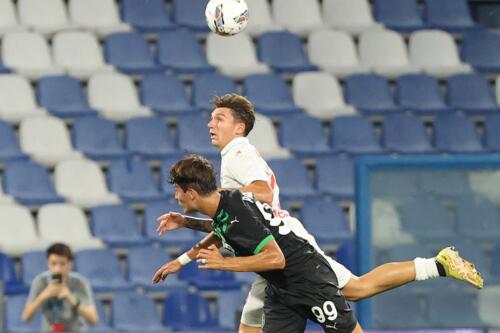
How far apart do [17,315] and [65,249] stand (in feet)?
4.17

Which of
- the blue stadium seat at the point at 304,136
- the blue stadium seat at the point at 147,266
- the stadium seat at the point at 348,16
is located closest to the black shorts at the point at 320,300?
the blue stadium seat at the point at 147,266

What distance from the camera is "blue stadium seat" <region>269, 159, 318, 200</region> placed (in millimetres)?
11805

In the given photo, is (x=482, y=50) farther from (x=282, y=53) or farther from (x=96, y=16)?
(x=96, y=16)

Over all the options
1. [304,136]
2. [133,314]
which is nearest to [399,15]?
[304,136]

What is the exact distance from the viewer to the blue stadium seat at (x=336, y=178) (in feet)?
39.2

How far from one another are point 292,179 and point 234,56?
55.3 inches

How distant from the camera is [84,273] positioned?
36.3 feet

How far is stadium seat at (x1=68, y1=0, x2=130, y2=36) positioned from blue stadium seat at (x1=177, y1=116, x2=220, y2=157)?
1.19 metres

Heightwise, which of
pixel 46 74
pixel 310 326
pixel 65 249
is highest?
pixel 46 74

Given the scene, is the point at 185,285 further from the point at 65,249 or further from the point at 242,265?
the point at 242,265

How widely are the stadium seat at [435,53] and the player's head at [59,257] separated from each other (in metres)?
4.60

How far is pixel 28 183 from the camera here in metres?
11.5

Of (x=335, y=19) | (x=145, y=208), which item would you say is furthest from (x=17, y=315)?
(x=335, y=19)

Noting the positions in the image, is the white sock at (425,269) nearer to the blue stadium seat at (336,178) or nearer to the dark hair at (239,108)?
the dark hair at (239,108)
